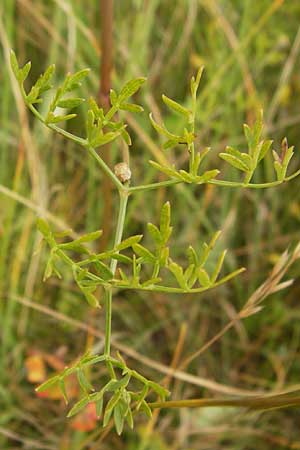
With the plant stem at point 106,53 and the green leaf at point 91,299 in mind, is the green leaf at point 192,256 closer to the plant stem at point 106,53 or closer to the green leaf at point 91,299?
the green leaf at point 91,299

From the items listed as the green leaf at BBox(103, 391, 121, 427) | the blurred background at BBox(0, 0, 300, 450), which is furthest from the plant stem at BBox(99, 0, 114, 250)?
the green leaf at BBox(103, 391, 121, 427)

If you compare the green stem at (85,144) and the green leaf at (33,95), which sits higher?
the green leaf at (33,95)

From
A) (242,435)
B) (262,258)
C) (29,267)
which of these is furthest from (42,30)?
(242,435)

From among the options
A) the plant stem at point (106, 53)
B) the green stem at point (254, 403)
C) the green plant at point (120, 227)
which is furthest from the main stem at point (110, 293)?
the plant stem at point (106, 53)

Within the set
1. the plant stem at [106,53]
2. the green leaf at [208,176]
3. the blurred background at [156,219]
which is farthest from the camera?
the blurred background at [156,219]

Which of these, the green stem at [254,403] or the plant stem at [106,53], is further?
the plant stem at [106,53]

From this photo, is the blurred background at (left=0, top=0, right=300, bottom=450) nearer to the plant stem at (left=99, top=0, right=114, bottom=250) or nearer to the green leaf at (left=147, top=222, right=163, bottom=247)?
the plant stem at (left=99, top=0, right=114, bottom=250)

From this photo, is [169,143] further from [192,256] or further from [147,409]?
[147,409]

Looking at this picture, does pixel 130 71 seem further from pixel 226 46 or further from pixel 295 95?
pixel 295 95

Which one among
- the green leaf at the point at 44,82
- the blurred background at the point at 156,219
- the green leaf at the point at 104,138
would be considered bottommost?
the blurred background at the point at 156,219
